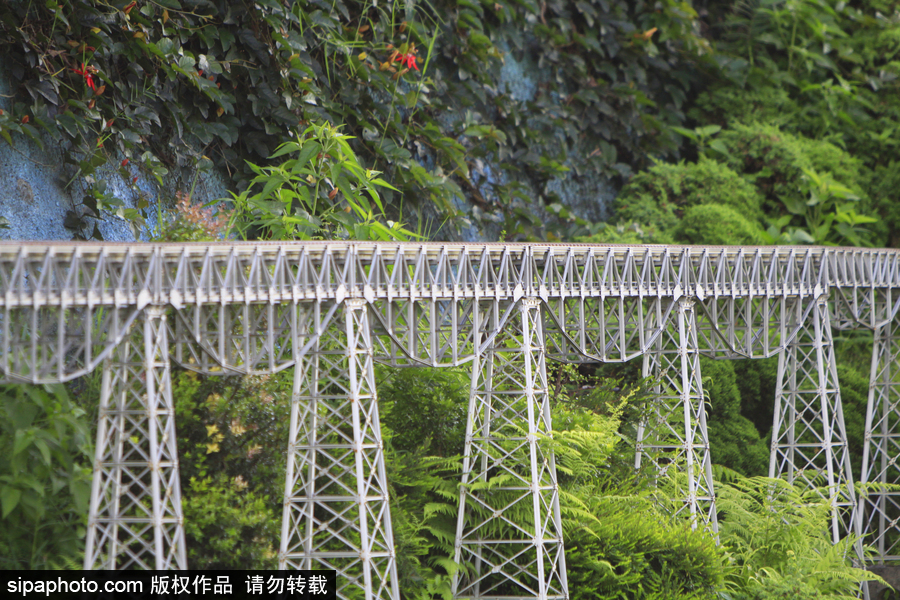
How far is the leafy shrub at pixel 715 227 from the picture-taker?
853 inches

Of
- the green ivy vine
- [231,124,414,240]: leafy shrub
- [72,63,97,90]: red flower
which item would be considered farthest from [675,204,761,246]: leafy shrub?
[72,63,97,90]: red flower

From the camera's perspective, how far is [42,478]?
930cm

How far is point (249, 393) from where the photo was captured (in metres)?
11.3

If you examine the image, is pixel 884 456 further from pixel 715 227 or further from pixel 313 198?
pixel 313 198

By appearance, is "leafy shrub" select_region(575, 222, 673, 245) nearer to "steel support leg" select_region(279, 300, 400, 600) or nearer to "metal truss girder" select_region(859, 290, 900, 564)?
"metal truss girder" select_region(859, 290, 900, 564)

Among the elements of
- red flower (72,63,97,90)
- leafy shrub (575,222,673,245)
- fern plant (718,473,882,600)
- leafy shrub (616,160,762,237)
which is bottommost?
fern plant (718,473,882,600)

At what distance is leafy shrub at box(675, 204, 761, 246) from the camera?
21.7m

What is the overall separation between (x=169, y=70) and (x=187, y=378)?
562 centimetres

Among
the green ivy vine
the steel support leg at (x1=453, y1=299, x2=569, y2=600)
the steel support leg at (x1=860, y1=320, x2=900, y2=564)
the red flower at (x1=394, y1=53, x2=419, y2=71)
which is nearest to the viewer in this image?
the steel support leg at (x1=453, y1=299, x2=569, y2=600)

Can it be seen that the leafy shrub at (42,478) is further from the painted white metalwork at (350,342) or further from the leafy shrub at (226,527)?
the leafy shrub at (226,527)

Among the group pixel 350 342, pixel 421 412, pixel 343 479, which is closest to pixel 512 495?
pixel 421 412

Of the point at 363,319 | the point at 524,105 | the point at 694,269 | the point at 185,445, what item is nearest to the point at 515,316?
the point at 363,319

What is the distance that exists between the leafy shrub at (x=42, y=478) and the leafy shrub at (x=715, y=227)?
644 inches

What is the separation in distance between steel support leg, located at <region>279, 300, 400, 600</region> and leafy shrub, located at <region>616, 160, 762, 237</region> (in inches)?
537
